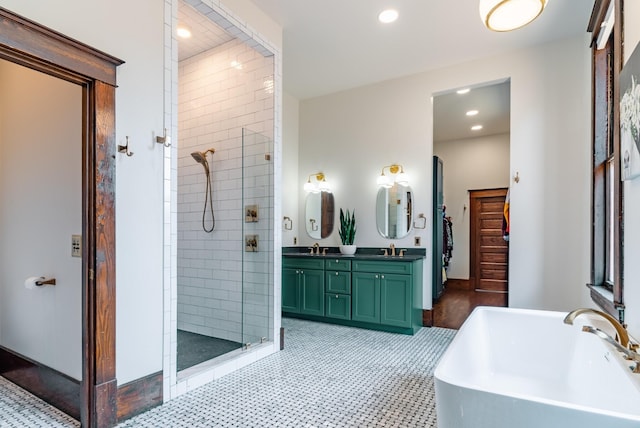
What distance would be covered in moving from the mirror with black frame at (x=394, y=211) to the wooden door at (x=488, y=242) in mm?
3748

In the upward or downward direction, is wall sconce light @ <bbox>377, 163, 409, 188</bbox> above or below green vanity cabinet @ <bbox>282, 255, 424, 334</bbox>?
above

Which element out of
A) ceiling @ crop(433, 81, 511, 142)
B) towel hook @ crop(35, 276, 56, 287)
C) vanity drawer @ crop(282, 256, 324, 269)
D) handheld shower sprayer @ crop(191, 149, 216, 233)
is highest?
ceiling @ crop(433, 81, 511, 142)

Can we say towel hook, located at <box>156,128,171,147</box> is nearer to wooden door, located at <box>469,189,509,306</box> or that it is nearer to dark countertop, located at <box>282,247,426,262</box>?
dark countertop, located at <box>282,247,426,262</box>

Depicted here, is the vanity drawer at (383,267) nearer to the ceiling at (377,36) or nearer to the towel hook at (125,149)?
the ceiling at (377,36)

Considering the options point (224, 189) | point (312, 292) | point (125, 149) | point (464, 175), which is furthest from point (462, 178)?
point (125, 149)

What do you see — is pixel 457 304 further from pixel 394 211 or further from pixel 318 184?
pixel 318 184

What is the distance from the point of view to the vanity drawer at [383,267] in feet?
13.3

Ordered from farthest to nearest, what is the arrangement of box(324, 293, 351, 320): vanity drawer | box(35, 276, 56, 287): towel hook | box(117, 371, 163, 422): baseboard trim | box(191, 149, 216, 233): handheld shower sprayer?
1. box(324, 293, 351, 320): vanity drawer
2. box(191, 149, 216, 233): handheld shower sprayer
3. box(35, 276, 56, 287): towel hook
4. box(117, 371, 163, 422): baseboard trim

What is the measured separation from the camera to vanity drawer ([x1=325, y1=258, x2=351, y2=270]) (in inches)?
172

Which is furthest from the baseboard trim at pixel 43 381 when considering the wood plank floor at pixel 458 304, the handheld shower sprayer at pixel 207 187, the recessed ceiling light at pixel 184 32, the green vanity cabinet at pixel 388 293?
the wood plank floor at pixel 458 304

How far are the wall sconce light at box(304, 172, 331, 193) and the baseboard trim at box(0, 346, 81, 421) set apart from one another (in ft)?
12.1

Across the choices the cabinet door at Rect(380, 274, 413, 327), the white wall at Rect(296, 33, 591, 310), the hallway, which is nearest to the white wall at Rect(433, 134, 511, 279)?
the hallway

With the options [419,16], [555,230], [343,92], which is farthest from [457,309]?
[419,16]

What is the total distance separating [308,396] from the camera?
A: 2479 millimetres
